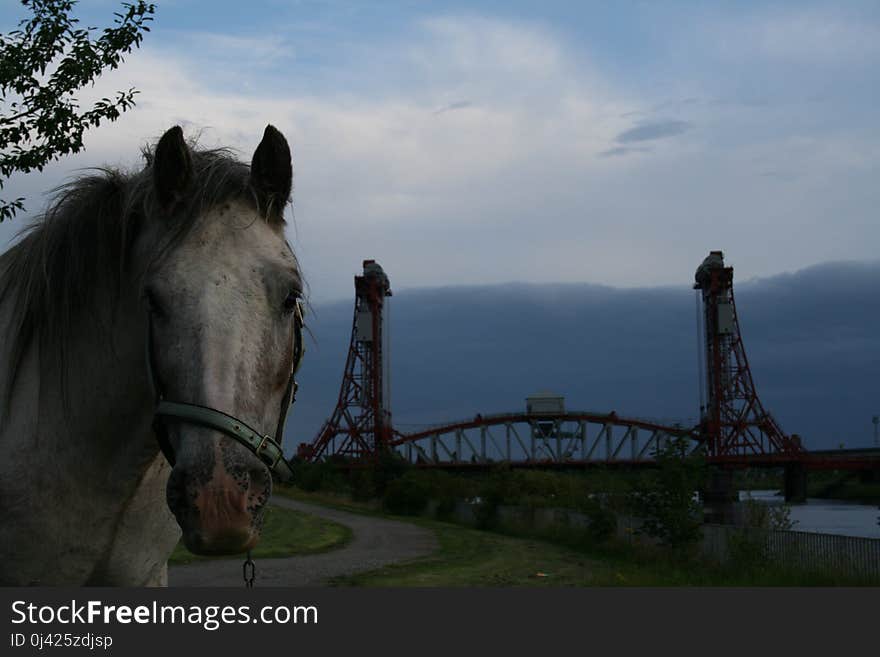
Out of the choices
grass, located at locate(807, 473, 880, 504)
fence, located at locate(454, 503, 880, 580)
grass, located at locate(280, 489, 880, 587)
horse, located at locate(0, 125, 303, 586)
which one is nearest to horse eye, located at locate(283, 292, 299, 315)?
horse, located at locate(0, 125, 303, 586)

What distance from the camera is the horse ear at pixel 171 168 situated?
2375 millimetres

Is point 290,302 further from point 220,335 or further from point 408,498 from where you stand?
point 408,498

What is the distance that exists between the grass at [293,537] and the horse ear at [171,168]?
13.8 metres

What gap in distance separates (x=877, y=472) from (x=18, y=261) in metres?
88.6

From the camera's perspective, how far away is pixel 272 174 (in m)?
2.51

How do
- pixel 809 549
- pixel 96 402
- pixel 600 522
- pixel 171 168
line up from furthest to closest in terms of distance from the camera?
pixel 600 522 < pixel 809 549 < pixel 96 402 < pixel 171 168

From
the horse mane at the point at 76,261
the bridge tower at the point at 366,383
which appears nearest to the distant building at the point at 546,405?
the bridge tower at the point at 366,383

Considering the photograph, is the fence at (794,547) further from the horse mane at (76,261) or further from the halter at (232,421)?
the horse mane at (76,261)

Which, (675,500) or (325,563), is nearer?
(325,563)

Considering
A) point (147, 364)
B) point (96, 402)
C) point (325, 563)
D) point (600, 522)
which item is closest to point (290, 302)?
point (147, 364)

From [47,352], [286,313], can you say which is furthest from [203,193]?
[47,352]

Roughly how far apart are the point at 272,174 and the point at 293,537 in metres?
19.7

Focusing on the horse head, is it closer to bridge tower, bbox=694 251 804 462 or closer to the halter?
the halter

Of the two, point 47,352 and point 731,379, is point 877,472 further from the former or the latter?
point 47,352
